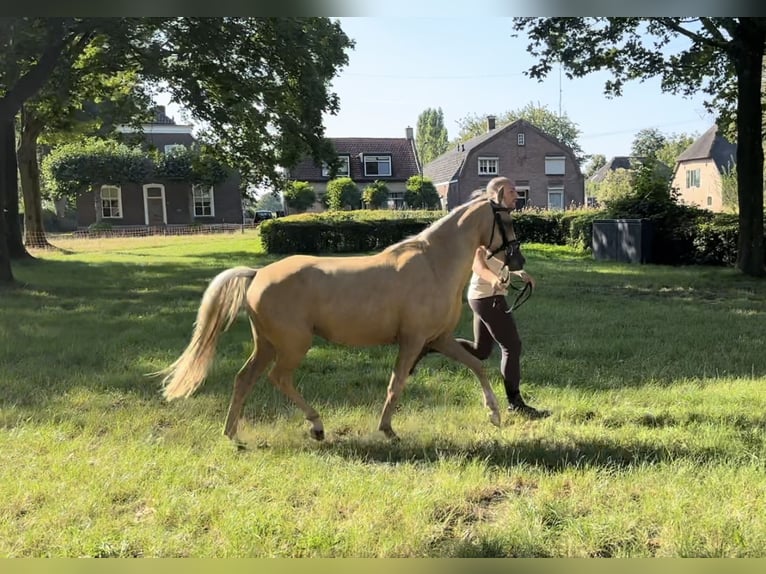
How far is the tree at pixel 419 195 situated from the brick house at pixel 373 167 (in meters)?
0.89

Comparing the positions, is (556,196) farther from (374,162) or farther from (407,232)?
(407,232)

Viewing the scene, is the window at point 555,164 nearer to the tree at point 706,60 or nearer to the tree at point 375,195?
the tree at point 375,195

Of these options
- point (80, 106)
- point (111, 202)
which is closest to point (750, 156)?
point (80, 106)

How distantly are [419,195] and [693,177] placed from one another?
3761 centimetres

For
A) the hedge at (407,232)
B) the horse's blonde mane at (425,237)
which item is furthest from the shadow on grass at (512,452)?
the hedge at (407,232)

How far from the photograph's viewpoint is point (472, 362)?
4672 millimetres

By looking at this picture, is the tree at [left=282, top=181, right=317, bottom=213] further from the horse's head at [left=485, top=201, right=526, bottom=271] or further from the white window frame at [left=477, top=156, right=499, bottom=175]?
the horse's head at [left=485, top=201, right=526, bottom=271]

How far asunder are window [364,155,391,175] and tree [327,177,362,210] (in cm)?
415

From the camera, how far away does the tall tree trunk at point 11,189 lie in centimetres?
1702

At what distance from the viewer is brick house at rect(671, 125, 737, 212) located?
50.5m

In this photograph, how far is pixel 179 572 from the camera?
99.4 inches

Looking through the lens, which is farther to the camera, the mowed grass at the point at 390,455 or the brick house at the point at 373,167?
the brick house at the point at 373,167

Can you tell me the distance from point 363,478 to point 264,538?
0.85 meters

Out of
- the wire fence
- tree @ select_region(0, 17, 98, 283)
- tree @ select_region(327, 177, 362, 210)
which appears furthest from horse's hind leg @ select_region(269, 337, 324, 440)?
the wire fence
